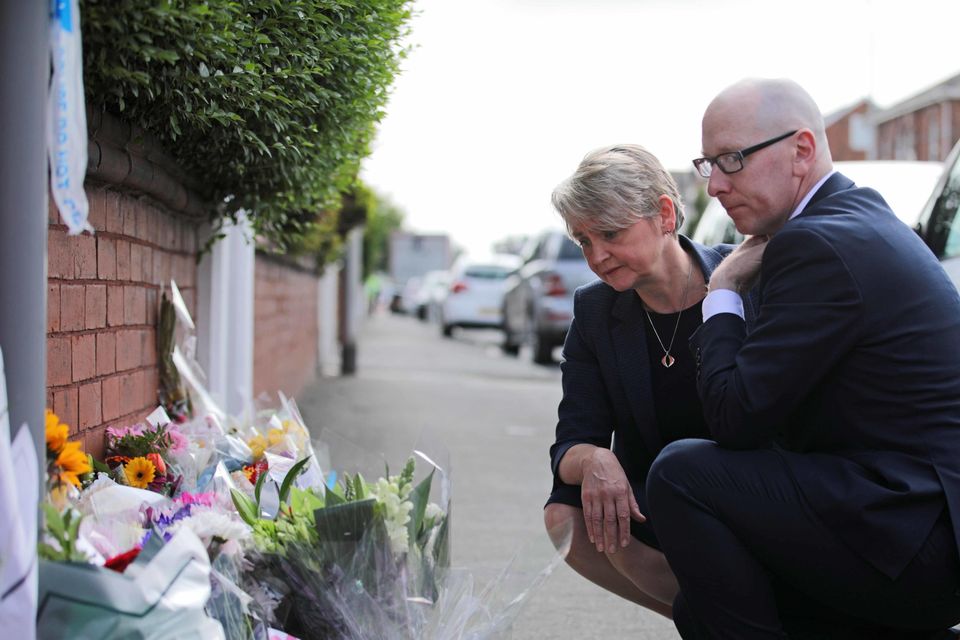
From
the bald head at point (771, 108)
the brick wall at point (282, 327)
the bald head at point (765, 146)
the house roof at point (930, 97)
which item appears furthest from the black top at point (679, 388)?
the house roof at point (930, 97)

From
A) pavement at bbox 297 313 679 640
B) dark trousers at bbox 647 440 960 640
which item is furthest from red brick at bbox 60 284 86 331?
dark trousers at bbox 647 440 960 640

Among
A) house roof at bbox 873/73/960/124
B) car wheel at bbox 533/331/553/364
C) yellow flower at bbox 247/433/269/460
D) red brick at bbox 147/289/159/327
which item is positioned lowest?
car wheel at bbox 533/331/553/364

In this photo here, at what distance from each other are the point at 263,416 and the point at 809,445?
77.6 inches

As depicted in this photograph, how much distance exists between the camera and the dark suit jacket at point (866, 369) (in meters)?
2.32

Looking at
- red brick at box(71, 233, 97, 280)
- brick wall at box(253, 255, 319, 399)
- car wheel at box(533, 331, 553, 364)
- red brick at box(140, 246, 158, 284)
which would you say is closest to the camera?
red brick at box(71, 233, 97, 280)

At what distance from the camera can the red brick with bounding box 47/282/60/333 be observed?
256cm

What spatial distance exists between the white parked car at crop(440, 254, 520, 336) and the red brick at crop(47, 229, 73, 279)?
23.0 m

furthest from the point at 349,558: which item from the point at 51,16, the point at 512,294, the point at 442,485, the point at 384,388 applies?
the point at 512,294

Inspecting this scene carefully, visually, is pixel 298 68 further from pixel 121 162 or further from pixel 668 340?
pixel 668 340

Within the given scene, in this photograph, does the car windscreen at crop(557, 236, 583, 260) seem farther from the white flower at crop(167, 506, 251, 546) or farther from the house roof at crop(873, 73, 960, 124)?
the house roof at crop(873, 73, 960, 124)

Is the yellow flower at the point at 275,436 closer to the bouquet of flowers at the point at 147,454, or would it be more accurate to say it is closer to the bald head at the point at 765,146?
the bouquet of flowers at the point at 147,454

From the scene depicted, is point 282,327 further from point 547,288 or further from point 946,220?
point 547,288

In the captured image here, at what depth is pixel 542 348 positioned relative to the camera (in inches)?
658

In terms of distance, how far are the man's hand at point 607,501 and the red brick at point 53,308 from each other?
1344 mm
